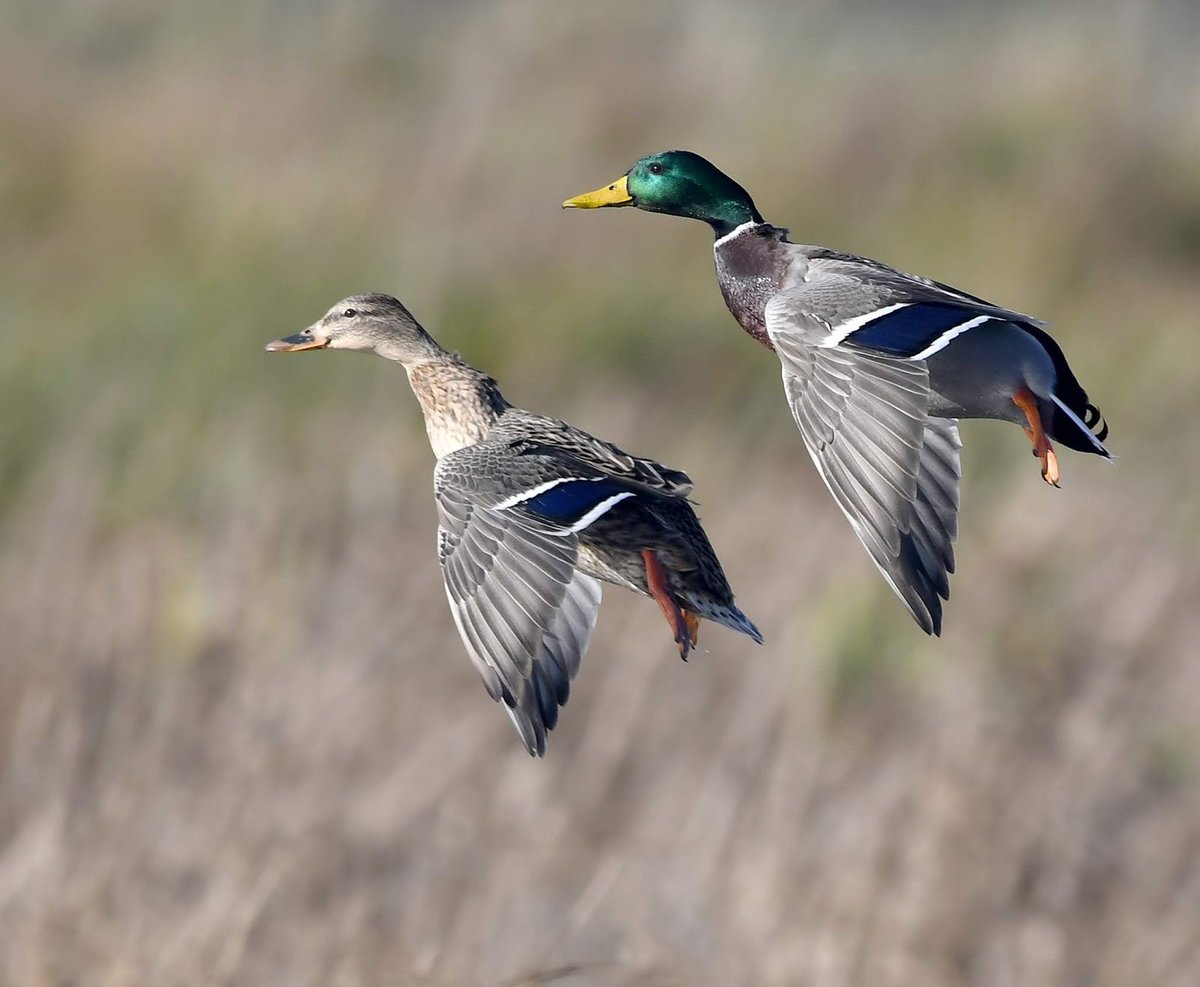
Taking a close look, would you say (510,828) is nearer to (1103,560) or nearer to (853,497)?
(1103,560)

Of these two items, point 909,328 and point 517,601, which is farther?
point 517,601

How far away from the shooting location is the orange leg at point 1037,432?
124 centimetres

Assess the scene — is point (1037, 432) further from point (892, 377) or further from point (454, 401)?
point (454, 401)

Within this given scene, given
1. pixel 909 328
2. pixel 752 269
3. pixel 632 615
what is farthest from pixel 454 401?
pixel 632 615

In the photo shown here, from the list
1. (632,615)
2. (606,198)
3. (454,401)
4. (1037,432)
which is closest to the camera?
(1037,432)

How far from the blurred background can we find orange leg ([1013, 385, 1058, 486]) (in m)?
3.00

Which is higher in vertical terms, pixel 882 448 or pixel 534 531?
pixel 882 448

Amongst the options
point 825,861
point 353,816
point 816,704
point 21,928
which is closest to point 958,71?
point 816,704

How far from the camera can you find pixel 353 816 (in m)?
7.27

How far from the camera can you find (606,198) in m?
1.39

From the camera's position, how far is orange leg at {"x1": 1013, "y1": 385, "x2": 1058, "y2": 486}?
4.06 ft

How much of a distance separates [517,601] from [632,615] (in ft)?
22.7

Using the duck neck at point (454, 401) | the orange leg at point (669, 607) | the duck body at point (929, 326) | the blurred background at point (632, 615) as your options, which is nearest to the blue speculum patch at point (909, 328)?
the duck body at point (929, 326)

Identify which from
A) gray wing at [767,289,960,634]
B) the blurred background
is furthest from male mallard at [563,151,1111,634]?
the blurred background
